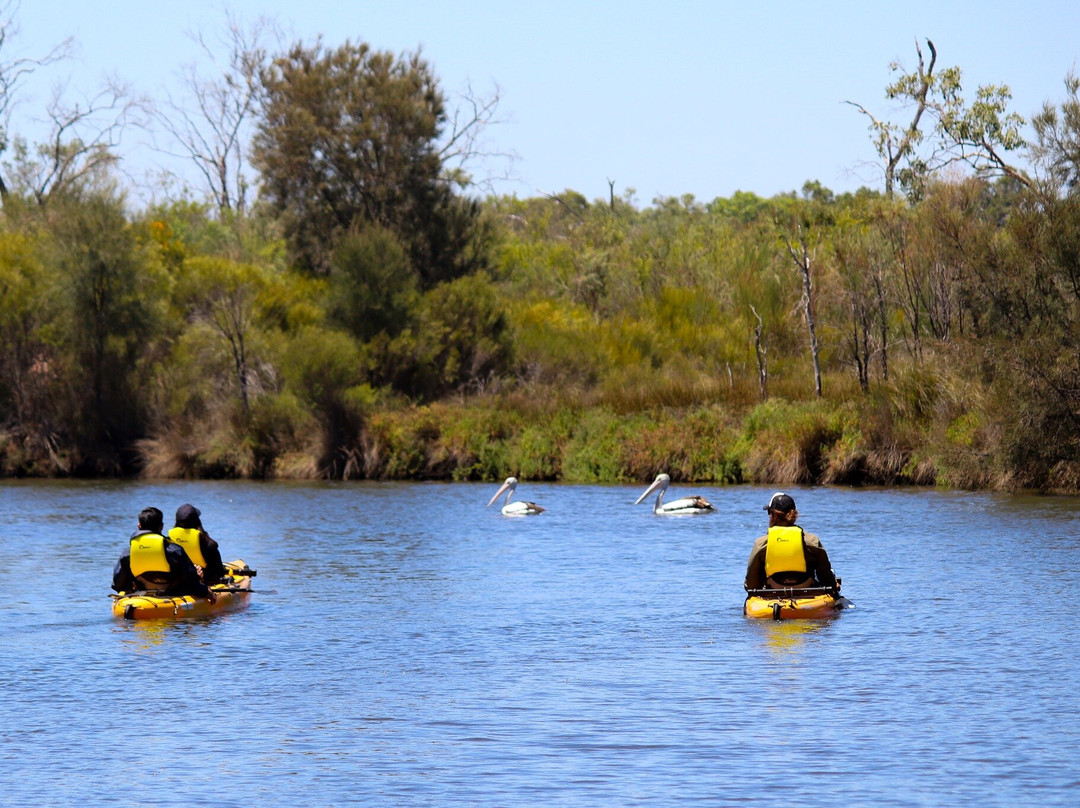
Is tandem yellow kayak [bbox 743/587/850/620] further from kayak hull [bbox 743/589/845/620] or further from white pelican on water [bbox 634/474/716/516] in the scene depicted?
white pelican on water [bbox 634/474/716/516]

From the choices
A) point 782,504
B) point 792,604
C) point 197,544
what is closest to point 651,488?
point 197,544

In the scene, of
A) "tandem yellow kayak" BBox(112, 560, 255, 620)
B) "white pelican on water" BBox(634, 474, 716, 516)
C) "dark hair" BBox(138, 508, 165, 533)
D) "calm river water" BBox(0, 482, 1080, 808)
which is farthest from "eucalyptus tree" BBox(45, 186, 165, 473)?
"dark hair" BBox(138, 508, 165, 533)

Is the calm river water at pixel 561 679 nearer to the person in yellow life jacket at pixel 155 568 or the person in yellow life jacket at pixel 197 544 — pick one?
the person in yellow life jacket at pixel 155 568

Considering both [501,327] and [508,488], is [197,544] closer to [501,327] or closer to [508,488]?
[508,488]

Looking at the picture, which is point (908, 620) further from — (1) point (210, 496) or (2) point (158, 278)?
(2) point (158, 278)

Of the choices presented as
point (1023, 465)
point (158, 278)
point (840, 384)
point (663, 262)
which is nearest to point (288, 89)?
point (158, 278)

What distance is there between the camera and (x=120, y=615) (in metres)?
18.9

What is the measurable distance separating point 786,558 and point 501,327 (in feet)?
118

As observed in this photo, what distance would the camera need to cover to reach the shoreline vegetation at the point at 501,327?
36.2 m

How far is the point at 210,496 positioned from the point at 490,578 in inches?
753

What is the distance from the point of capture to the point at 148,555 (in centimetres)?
1880

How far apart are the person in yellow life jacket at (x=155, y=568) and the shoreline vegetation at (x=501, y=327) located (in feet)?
67.5

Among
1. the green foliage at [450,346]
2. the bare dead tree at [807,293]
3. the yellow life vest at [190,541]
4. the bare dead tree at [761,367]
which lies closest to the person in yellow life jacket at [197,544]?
the yellow life vest at [190,541]

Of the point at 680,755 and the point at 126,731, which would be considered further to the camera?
the point at 126,731
